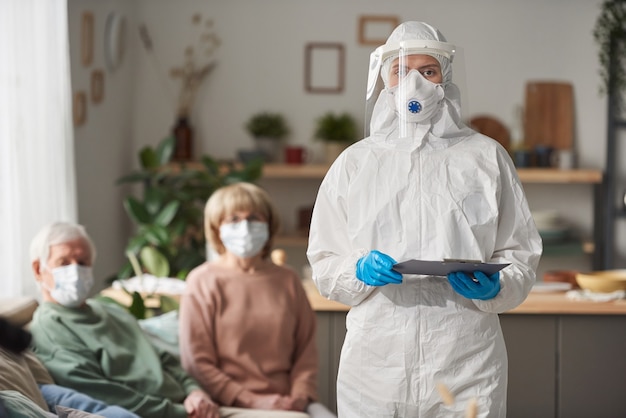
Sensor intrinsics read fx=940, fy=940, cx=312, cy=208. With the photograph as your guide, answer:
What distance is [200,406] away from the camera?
2607mm

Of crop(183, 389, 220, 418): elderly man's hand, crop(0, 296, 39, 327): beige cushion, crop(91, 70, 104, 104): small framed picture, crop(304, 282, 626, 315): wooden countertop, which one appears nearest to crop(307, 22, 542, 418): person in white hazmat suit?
crop(183, 389, 220, 418): elderly man's hand

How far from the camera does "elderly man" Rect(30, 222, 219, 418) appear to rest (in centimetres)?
250

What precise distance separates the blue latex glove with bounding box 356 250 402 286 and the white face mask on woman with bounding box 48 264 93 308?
3.71 ft

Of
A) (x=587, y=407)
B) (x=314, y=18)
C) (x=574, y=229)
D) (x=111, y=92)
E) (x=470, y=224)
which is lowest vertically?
(x=587, y=407)

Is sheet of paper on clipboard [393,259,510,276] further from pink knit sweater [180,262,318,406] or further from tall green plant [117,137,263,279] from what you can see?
tall green plant [117,137,263,279]

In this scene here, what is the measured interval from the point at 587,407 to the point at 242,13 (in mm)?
3038

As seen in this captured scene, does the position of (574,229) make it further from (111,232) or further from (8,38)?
(8,38)

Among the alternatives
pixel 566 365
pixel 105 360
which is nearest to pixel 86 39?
pixel 105 360

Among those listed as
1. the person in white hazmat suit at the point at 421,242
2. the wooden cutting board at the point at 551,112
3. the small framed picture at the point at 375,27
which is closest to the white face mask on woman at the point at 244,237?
the person in white hazmat suit at the point at 421,242

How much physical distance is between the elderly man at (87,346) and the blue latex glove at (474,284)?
3.80 feet

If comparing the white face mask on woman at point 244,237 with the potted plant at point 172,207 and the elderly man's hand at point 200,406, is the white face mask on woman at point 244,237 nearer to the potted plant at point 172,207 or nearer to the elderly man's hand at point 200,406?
the elderly man's hand at point 200,406

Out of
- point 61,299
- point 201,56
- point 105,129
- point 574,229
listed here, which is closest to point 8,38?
point 61,299

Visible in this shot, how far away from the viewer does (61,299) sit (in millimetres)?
2562

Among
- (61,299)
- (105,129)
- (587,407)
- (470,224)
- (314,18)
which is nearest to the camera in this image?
(470,224)
